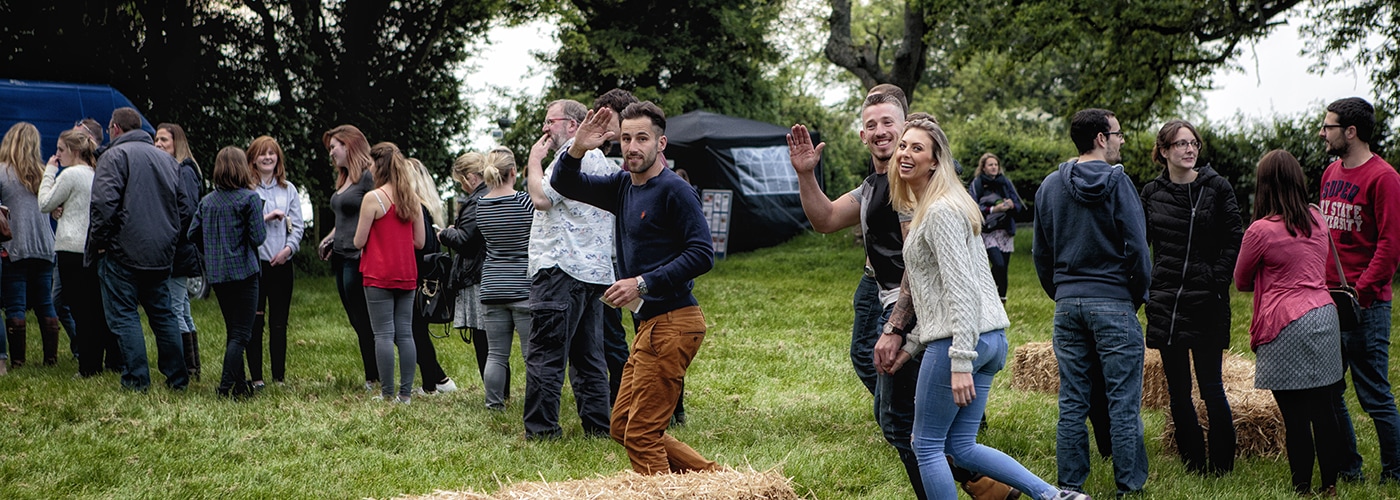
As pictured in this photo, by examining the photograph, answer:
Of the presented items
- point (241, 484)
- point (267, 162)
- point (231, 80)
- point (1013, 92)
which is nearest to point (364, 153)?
point (267, 162)

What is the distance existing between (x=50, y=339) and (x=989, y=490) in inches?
318

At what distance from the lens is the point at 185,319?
9109 millimetres

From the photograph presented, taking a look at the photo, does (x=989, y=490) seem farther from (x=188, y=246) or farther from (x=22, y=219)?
(x=22, y=219)

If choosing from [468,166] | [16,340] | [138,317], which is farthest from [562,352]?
[16,340]

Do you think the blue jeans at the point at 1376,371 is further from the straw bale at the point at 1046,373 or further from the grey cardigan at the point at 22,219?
the grey cardigan at the point at 22,219

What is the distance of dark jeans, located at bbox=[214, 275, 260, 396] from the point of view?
7.86 metres

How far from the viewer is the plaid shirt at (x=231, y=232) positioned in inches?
303

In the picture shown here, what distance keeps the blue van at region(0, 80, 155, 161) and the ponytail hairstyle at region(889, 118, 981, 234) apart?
1204cm

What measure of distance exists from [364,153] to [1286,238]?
568cm

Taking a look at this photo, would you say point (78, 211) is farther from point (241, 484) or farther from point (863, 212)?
point (863, 212)

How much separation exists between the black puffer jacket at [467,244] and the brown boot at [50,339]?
384 cm

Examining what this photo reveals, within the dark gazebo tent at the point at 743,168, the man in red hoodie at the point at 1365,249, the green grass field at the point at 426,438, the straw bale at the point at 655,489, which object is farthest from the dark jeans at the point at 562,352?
the dark gazebo tent at the point at 743,168

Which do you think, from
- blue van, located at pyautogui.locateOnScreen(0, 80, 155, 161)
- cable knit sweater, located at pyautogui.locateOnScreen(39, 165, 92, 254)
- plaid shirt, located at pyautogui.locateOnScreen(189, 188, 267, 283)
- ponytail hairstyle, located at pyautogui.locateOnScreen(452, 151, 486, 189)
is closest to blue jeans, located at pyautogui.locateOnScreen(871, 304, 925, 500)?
ponytail hairstyle, located at pyautogui.locateOnScreen(452, 151, 486, 189)

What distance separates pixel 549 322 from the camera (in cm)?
634
